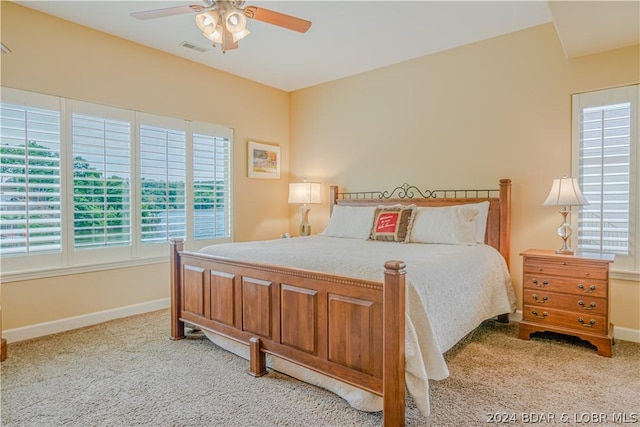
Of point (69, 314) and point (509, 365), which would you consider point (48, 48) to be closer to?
point (69, 314)

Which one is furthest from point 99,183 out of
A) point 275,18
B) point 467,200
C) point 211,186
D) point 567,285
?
point 567,285

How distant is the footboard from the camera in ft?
5.75

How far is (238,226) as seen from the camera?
189 inches

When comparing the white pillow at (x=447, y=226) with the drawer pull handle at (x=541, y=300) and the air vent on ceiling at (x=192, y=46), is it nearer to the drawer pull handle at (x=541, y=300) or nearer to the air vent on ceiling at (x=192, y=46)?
the drawer pull handle at (x=541, y=300)

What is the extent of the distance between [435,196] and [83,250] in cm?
357

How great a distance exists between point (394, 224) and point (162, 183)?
2.50m

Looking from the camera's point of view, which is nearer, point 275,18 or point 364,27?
point 275,18

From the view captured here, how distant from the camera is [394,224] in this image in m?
3.54

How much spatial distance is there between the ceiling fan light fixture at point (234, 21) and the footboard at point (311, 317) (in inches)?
62.2

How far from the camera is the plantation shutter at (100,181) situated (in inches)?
132

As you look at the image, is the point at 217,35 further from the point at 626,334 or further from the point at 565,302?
the point at 626,334

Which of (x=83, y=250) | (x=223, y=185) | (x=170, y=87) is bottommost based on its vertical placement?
(x=83, y=250)

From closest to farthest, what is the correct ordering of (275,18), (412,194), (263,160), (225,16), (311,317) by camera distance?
1. (311,317)
2. (225,16)
3. (275,18)
4. (412,194)
5. (263,160)

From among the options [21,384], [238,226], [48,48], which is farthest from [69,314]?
[48,48]
